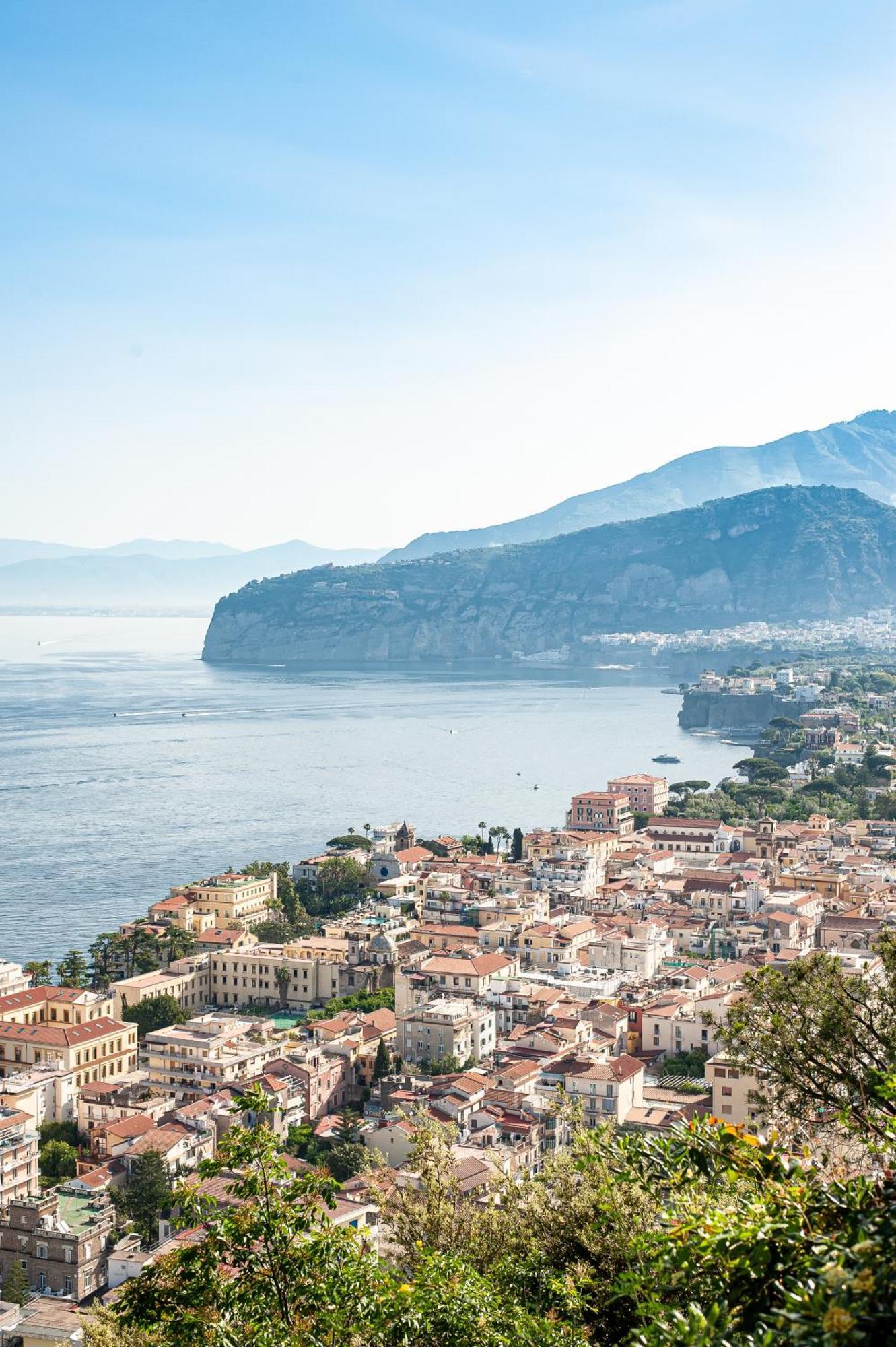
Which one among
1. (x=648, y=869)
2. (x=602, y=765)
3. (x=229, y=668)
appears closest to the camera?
(x=648, y=869)

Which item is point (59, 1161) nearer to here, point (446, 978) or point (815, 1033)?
point (446, 978)

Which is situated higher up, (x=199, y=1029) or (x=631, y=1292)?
(x=631, y=1292)

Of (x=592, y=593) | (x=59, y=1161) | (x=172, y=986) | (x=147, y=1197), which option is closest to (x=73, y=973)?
(x=172, y=986)

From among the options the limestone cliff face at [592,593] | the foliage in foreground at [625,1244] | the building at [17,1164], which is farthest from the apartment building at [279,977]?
the limestone cliff face at [592,593]

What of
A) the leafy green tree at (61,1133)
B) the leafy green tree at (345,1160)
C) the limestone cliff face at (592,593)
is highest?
the limestone cliff face at (592,593)

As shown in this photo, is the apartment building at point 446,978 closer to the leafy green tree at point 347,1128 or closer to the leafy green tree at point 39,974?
the leafy green tree at point 347,1128

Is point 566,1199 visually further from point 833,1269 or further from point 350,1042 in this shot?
point 350,1042

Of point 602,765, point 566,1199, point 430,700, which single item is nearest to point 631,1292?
point 566,1199
